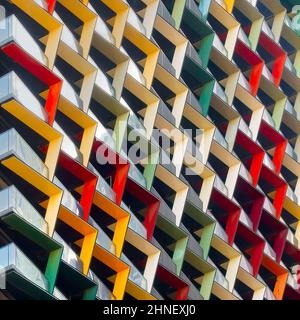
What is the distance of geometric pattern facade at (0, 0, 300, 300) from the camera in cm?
5306

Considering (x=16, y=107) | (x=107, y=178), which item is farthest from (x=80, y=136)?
(x=16, y=107)

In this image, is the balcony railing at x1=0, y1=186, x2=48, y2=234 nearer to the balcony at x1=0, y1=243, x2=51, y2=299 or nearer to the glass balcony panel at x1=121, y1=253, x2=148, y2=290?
the balcony at x1=0, y1=243, x2=51, y2=299

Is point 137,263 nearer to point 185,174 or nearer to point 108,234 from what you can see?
point 108,234

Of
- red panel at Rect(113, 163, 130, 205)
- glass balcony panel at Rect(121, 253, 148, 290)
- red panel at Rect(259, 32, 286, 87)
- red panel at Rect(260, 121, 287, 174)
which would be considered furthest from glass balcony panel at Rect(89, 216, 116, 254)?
red panel at Rect(259, 32, 286, 87)

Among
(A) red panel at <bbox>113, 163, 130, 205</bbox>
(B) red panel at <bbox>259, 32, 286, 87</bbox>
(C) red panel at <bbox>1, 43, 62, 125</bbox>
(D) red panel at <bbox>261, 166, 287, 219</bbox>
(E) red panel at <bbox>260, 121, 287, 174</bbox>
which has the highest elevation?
(B) red panel at <bbox>259, 32, 286, 87</bbox>

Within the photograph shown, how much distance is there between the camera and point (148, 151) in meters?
61.3

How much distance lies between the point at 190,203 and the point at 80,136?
805cm

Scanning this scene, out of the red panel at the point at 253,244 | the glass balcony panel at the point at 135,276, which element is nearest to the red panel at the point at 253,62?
the red panel at the point at 253,244

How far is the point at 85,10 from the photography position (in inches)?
2389

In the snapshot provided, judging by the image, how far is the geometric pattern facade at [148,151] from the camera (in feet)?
174

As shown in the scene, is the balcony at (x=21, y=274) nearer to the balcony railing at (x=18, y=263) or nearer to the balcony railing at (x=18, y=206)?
the balcony railing at (x=18, y=263)

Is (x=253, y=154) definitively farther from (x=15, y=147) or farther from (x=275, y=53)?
(x=15, y=147)

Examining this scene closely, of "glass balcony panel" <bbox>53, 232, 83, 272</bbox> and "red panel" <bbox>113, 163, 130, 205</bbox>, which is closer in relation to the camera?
"glass balcony panel" <bbox>53, 232, 83, 272</bbox>

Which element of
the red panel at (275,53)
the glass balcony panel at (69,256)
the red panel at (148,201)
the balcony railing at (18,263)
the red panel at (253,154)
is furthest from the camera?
the red panel at (275,53)
